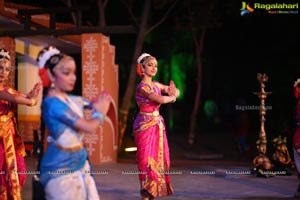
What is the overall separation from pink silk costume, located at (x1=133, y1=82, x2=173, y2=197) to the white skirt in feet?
7.25

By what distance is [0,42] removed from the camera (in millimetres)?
12062

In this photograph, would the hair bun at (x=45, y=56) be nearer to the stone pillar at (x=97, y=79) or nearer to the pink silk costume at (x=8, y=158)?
the pink silk costume at (x=8, y=158)

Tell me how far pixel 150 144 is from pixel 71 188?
239cm

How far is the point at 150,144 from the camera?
242 inches

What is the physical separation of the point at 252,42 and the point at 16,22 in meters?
15.1

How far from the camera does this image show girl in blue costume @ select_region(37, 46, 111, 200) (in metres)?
3.80

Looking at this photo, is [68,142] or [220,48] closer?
[68,142]

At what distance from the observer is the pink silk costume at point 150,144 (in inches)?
241

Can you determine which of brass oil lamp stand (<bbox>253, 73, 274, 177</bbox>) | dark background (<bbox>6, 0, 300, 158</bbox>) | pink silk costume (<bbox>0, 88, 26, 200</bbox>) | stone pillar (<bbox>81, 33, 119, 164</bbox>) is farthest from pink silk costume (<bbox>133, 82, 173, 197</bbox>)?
dark background (<bbox>6, 0, 300, 158</bbox>)

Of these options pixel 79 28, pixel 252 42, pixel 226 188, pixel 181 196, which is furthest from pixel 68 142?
pixel 252 42

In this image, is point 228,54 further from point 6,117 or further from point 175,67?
point 6,117

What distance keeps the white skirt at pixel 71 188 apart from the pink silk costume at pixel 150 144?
2210 millimetres

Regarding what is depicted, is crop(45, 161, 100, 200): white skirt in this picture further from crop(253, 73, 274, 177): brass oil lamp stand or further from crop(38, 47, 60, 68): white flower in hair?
crop(253, 73, 274, 177): brass oil lamp stand

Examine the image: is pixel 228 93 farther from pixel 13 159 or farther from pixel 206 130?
pixel 13 159
